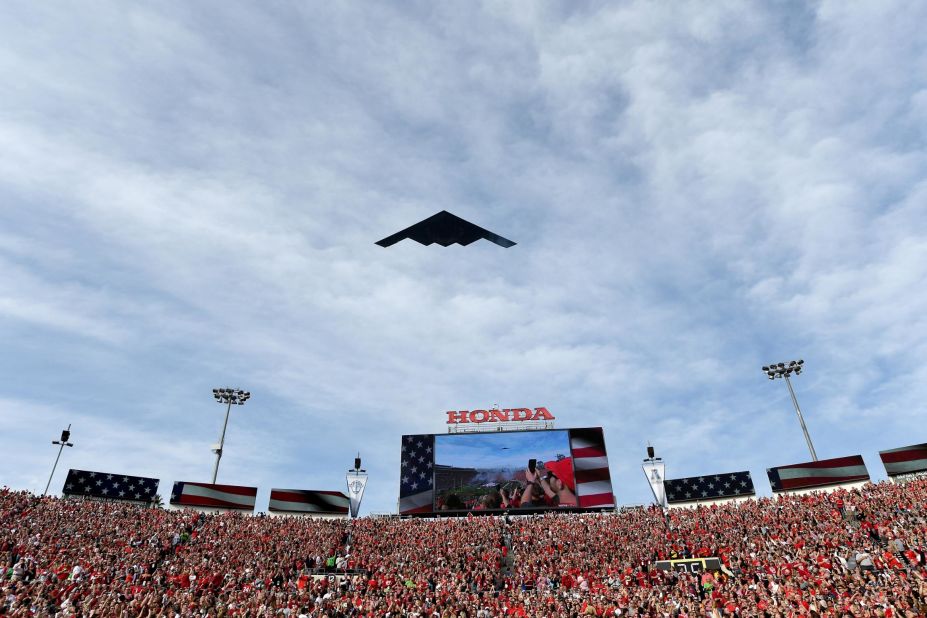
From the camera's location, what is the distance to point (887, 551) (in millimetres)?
23578

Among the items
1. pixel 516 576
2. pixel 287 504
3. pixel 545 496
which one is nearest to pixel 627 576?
pixel 516 576

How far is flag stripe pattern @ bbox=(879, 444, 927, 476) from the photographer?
37.1m

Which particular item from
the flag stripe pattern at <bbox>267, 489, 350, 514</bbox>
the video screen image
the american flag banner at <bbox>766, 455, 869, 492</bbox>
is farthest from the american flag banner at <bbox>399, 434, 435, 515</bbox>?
the american flag banner at <bbox>766, 455, 869, 492</bbox>

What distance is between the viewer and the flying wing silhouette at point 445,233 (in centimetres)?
2059

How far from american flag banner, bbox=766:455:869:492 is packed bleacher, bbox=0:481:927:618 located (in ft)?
9.43

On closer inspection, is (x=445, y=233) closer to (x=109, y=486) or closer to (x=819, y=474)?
(x=819, y=474)

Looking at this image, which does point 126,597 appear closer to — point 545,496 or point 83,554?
point 83,554

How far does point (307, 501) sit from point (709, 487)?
3328 centimetres

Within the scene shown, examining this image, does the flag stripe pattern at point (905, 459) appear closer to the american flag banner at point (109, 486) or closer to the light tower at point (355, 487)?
the light tower at point (355, 487)

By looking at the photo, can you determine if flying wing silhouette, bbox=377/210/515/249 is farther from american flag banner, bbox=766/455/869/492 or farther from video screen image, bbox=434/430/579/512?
american flag banner, bbox=766/455/869/492

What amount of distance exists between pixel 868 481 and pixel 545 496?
2324cm

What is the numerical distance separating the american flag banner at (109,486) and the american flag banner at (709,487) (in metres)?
42.3

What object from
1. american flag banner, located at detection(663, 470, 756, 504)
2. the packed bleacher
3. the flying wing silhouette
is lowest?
the packed bleacher

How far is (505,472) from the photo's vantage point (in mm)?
47031
